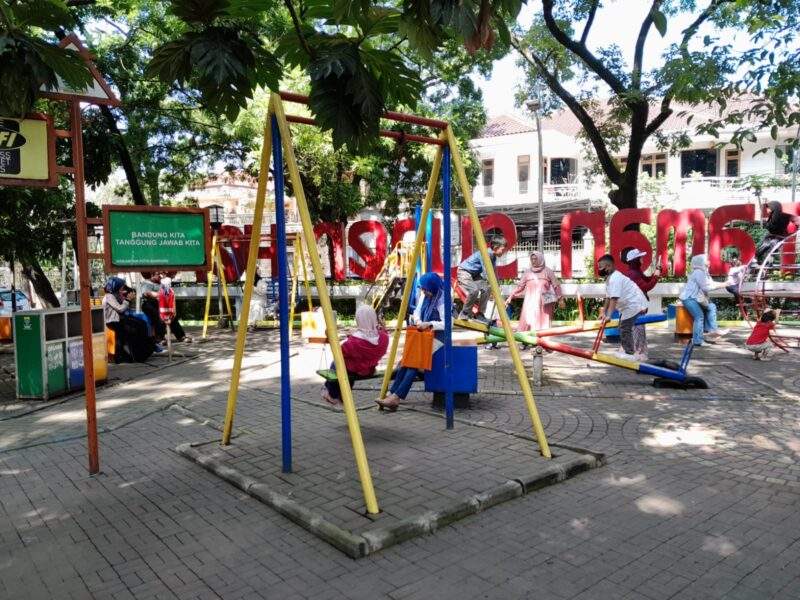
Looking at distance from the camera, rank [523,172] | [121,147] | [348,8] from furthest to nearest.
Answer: [523,172]
[121,147]
[348,8]

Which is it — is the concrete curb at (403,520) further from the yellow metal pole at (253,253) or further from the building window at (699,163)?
the building window at (699,163)

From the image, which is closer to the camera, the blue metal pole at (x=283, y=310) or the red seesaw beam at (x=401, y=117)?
the red seesaw beam at (x=401, y=117)

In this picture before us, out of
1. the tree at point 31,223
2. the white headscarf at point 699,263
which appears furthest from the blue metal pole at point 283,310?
the white headscarf at point 699,263

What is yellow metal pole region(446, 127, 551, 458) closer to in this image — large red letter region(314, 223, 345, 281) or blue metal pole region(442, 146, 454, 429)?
blue metal pole region(442, 146, 454, 429)

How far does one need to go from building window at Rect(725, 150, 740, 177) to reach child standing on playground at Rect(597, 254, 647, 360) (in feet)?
87.1

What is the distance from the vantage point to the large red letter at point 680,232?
48.4 feet

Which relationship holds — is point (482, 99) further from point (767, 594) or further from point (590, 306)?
point (767, 594)

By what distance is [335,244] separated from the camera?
17953 millimetres

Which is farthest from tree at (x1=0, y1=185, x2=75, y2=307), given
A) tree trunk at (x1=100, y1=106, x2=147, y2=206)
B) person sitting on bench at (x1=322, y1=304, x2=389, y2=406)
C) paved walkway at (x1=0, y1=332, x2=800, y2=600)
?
person sitting on bench at (x1=322, y1=304, x2=389, y2=406)

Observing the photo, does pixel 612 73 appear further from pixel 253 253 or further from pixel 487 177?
pixel 487 177

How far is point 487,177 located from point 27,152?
3124cm

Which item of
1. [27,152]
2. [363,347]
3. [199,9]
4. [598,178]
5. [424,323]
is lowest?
[363,347]

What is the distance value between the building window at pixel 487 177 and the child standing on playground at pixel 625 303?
25.5m

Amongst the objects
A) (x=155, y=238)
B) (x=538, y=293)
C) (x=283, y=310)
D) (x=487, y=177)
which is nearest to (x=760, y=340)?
(x=538, y=293)
